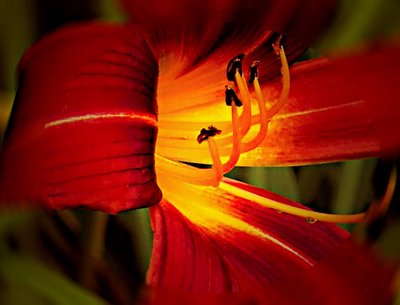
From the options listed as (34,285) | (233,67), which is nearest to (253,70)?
(233,67)

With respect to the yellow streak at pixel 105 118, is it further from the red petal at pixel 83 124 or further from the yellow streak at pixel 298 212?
the yellow streak at pixel 298 212

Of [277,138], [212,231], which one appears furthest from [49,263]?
[277,138]

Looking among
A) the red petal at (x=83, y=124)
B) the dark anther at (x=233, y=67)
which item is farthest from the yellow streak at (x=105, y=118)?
the dark anther at (x=233, y=67)

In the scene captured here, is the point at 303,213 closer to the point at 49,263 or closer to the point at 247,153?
the point at 247,153

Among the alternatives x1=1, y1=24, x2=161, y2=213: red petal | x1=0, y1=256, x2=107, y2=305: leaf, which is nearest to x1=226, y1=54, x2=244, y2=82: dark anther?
x1=1, y1=24, x2=161, y2=213: red petal

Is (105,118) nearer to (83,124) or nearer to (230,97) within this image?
(83,124)

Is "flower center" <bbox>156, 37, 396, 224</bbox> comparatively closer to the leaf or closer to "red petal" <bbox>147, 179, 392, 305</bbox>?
"red petal" <bbox>147, 179, 392, 305</bbox>
